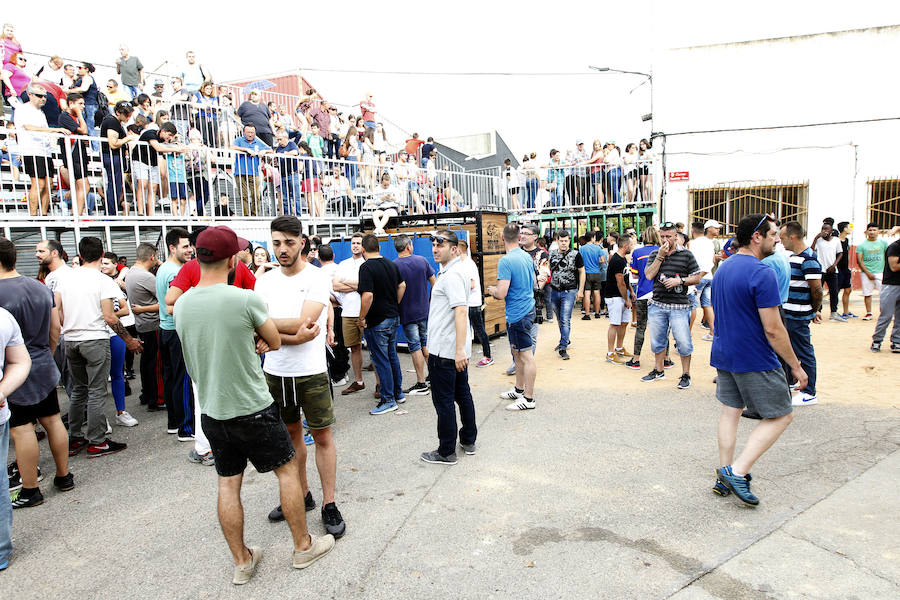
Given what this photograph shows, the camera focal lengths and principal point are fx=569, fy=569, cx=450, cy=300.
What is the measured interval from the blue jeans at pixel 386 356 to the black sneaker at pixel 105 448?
2.54 meters

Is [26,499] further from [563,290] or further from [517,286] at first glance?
[563,290]

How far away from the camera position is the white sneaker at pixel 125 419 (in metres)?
6.09

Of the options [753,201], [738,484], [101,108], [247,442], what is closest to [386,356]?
[247,442]

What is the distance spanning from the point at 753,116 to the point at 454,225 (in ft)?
31.4

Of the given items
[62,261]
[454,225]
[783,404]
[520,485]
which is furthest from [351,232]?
[783,404]

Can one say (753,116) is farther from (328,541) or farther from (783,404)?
(328,541)

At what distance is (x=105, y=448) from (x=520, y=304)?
421 centimetres

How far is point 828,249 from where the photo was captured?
1005 centimetres

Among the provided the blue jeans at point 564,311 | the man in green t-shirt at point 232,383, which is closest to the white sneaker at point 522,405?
the blue jeans at point 564,311

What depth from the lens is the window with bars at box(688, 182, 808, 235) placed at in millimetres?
14422

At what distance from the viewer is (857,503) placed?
3.73 metres

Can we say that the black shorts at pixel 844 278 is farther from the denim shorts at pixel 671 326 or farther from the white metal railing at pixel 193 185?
the white metal railing at pixel 193 185

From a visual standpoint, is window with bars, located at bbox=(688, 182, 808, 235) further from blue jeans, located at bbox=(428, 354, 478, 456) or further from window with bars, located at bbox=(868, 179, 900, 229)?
blue jeans, located at bbox=(428, 354, 478, 456)

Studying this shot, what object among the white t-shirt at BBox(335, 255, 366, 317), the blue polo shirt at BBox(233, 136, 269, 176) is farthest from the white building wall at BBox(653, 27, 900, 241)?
the white t-shirt at BBox(335, 255, 366, 317)
